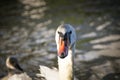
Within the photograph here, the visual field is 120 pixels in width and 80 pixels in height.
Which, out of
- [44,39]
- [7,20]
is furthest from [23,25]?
[44,39]

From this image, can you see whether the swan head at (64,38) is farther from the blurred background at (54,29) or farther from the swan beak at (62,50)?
the blurred background at (54,29)

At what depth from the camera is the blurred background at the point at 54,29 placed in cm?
902

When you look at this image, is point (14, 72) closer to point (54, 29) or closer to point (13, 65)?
point (13, 65)

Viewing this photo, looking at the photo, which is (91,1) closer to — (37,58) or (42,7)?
(42,7)

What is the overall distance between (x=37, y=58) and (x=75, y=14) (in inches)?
150

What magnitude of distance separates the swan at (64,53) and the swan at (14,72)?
18.8 inches

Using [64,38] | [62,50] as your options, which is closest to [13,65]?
[64,38]

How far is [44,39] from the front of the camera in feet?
35.0

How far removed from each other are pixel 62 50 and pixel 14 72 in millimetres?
2731

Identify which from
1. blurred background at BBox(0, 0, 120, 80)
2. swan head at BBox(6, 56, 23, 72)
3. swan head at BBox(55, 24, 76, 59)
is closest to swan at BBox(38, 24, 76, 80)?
swan head at BBox(55, 24, 76, 59)

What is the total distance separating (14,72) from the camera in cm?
827

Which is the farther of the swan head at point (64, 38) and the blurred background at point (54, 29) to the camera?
the blurred background at point (54, 29)

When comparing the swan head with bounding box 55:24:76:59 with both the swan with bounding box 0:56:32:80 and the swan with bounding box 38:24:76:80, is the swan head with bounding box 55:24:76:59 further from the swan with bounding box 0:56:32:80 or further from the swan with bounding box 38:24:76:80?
the swan with bounding box 0:56:32:80

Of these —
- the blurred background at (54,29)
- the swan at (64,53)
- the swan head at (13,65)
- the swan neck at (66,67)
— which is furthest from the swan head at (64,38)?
the swan head at (13,65)
